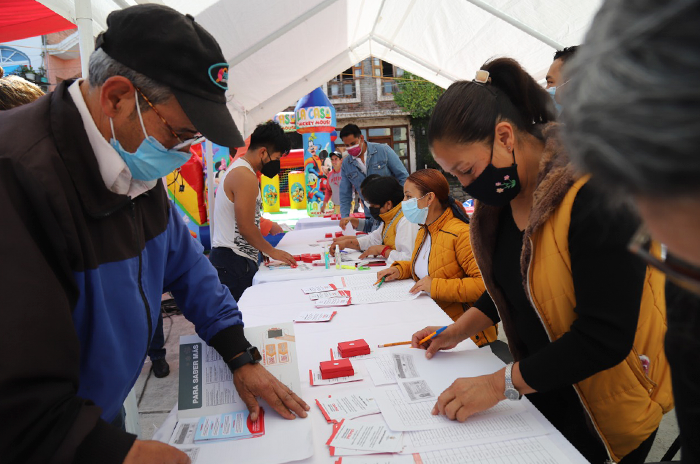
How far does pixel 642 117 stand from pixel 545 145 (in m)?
1.02

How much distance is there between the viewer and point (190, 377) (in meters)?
1.30

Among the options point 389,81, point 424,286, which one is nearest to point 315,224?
point 424,286

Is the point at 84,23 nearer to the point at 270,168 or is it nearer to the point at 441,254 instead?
the point at 270,168

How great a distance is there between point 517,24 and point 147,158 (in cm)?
411

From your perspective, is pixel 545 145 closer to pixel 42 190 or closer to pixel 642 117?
pixel 642 117

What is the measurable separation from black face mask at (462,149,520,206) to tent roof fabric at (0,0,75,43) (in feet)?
12.8

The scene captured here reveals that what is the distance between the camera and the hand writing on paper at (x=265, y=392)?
47.1 inches

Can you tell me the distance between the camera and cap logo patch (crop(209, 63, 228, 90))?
42.1 inches

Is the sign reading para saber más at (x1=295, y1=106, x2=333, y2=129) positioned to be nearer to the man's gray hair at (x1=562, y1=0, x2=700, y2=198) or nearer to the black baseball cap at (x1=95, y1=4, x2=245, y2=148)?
the black baseball cap at (x1=95, y1=4, x2=245, y2=148)

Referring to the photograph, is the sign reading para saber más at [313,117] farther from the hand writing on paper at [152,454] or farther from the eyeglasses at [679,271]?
the eyeglasses at [679,271]

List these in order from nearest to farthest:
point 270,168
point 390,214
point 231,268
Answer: point 231,268, point 270,168, point 390,214

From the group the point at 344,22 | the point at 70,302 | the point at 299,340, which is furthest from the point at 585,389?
the point at 344,22

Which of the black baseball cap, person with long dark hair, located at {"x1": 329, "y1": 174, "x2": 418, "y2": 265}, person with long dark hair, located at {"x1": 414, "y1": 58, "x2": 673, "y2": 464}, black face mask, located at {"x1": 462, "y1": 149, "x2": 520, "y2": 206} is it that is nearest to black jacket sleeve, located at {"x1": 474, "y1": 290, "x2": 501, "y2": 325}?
person with long dark hair, located at {"x1": 414, "y1": 58, "x2": 673, "y2": 464}

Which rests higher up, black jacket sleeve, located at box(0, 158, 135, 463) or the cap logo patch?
the cap logo patch
